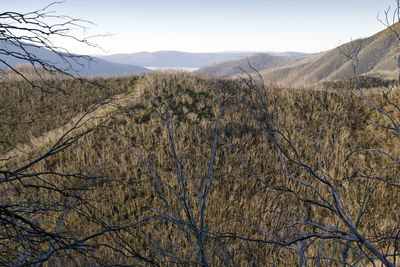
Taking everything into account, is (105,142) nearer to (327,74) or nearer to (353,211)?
(353,211)

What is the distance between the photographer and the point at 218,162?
22.8 feet

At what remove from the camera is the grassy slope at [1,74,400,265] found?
14.2ft

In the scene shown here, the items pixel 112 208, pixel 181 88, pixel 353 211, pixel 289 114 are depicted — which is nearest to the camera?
pixel 353 211

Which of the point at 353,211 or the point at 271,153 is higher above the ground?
the point at 271,153

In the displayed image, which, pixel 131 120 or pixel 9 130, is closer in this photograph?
pixel 131 120

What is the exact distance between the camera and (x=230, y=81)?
13227 millimetres

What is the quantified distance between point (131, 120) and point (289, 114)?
6000 mm

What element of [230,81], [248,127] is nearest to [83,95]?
[230,81]

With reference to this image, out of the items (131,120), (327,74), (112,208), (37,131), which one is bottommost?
(112,208)

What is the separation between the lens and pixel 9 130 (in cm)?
1123

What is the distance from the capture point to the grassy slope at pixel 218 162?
170 inches

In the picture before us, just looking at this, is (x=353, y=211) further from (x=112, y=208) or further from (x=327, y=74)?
(x=327, y=74)

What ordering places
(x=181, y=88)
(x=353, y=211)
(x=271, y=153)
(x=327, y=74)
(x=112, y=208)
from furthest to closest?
(x=327, y=74) → (x=181, y=88) → (x=271, y=153) → (x=112, y=208) → (x=353, y=211)

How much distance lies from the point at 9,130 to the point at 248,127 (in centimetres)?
1088
